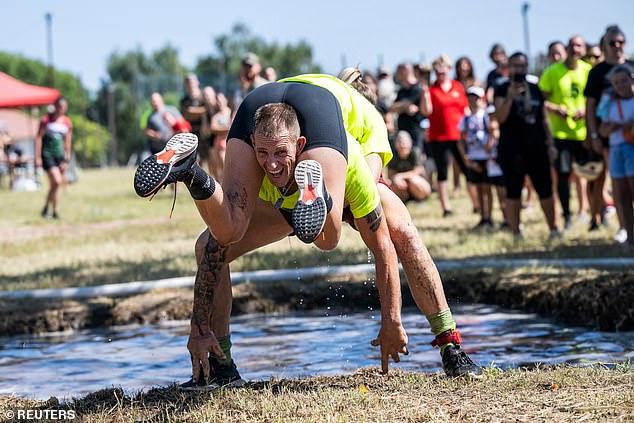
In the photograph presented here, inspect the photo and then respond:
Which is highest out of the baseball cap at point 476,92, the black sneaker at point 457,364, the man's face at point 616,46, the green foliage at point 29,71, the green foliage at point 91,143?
Result: the green foliage at point 29,71

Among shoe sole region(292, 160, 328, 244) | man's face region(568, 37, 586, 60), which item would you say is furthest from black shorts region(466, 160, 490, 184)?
shoe sole region(292, 160, 328, 244)

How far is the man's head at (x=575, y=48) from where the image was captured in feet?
38.3

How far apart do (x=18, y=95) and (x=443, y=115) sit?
1299 cm

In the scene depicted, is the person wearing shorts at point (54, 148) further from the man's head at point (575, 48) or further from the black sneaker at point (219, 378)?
the black sneaker at point (219, 378)

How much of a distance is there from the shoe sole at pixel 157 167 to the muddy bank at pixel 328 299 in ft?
12.9

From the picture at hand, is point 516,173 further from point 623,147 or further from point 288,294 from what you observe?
point 288,294

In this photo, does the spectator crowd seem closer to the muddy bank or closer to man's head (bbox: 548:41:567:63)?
man's head (bbox: 548:41:567:63)

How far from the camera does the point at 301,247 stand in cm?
1119

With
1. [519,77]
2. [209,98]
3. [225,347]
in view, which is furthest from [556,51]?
[225,347]

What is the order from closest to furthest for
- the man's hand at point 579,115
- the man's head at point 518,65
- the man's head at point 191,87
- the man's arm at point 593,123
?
the man's arm at point 593,123 < the man's head at point 518,65 < the man's hand at point 579,115 < the man's head at point 191,87

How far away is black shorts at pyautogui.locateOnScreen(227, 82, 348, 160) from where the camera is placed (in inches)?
190

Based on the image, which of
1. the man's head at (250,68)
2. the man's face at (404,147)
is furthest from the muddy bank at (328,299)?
the man's head at (250,68)

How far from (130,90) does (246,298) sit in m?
83.7

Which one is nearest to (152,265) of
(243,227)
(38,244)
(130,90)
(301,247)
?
(301,247)
